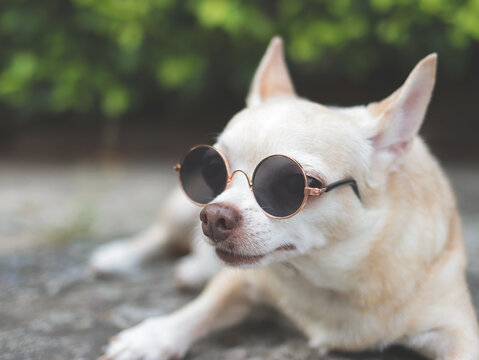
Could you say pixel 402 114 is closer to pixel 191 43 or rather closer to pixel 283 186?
pixel 283 186

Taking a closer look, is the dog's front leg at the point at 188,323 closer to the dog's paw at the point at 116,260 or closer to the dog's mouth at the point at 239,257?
the dog's mouth at the point at 239,257

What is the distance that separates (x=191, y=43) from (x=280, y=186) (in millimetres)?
3386

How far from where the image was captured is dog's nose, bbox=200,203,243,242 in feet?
5.09

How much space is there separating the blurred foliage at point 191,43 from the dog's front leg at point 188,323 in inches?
98.7

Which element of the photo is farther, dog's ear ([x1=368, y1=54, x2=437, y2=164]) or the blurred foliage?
the blurred foliage

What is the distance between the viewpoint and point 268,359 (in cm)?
180

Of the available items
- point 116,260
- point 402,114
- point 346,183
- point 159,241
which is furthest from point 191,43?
point 346,183

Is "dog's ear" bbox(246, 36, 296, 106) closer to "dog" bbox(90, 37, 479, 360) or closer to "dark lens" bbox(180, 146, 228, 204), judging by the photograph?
"dog" bbox(90, 37, 479, 360)

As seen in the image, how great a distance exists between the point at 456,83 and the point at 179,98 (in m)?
2.99

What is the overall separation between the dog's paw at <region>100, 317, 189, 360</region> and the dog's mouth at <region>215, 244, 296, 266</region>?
416mm

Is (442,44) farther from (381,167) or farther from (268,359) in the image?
(268,359)

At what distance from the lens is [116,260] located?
2742 millimetres

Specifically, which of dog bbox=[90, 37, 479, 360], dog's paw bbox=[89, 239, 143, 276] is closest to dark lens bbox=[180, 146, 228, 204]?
dog bbox=[90, 37, 479, 360]

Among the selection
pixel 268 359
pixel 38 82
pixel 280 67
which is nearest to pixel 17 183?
pixel 38 82
